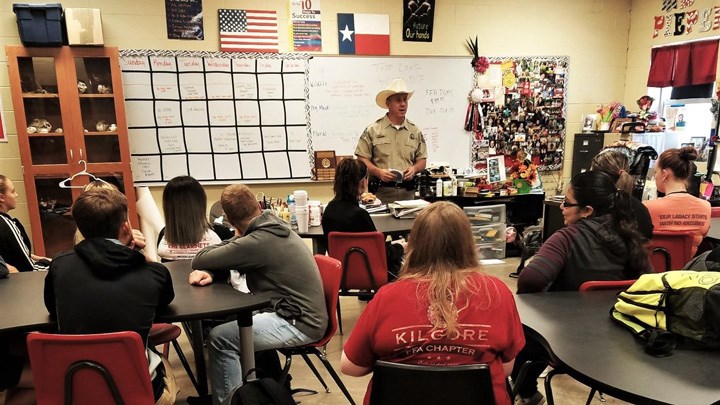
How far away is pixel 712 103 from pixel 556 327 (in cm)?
444

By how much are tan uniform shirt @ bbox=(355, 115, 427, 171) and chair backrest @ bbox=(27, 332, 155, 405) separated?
3212 mm

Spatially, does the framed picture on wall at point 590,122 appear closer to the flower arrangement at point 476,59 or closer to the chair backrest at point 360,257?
the flower arrangement at point 476,59

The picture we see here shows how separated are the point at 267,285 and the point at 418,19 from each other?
3971 millimetres

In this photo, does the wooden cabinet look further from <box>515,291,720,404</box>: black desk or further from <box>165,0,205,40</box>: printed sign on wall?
<box>515,291,720,404</box>: black desk

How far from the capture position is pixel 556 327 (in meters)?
1.60

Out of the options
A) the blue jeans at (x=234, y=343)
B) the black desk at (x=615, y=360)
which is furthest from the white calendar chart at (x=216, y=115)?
the black desk at (x=615, y=360)

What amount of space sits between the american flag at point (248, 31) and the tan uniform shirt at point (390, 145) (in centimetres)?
138

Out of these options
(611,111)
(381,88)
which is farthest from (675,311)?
(611,111)

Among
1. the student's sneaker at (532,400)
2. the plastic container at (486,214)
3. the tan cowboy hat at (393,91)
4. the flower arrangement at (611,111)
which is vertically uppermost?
the tan cowboy hat at (393,91)

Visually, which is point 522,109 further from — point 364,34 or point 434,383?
point 434,383

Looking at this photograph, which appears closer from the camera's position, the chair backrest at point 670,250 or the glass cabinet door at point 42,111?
the chair backrest at point 670,250

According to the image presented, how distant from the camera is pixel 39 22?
4062 mm

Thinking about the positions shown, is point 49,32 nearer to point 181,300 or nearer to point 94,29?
point 94,29

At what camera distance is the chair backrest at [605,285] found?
1.92 meters
